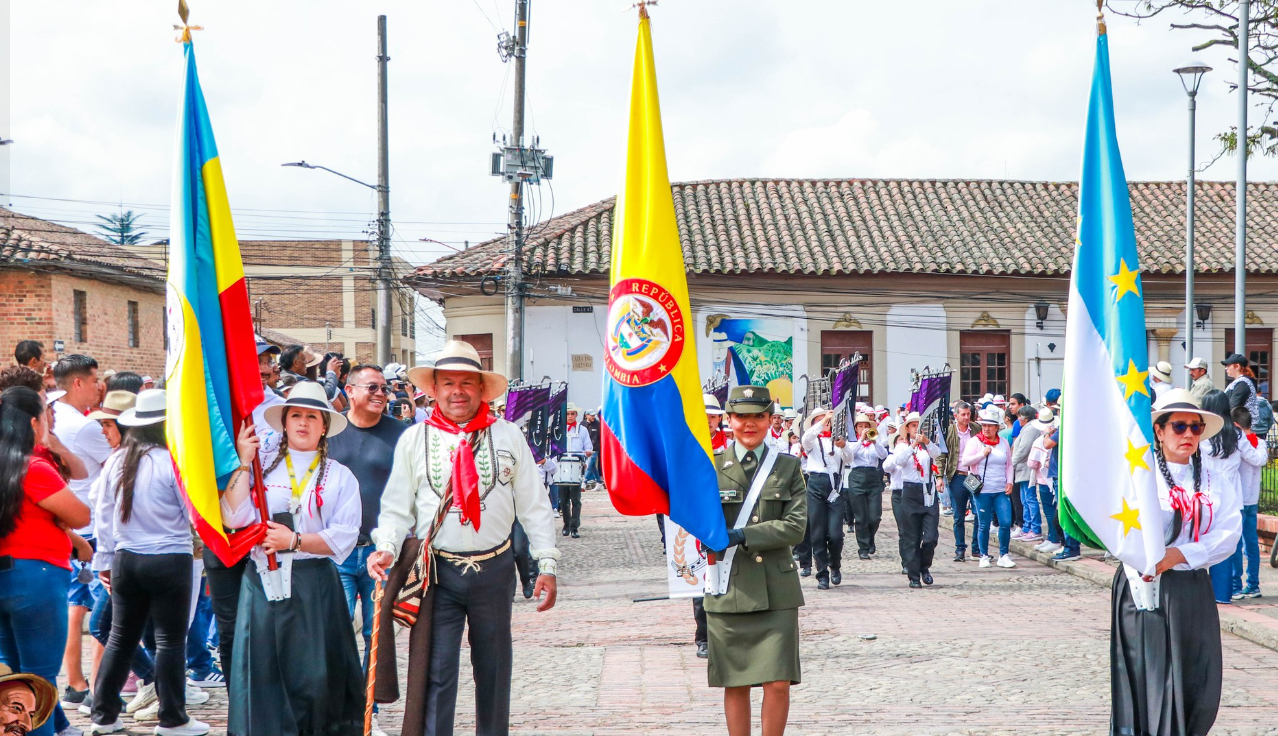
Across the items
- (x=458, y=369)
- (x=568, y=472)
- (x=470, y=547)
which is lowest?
(x=568, y=472)

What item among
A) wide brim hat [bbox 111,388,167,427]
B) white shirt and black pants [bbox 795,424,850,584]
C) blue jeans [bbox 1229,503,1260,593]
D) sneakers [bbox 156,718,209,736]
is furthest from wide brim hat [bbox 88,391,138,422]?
blue jeans [bbox 1229,503,1260,593]

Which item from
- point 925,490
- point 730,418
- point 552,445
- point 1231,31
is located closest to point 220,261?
point 730,418

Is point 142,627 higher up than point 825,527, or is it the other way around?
point 142,627

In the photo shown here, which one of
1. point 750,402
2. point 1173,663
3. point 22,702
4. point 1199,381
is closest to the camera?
point 22,702

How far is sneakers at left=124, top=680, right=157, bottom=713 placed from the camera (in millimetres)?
6637

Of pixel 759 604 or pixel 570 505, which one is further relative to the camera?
pixel 570 505

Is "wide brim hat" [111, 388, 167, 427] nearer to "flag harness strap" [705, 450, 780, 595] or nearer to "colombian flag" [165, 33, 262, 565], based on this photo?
"colombian flag" [165, 33, 262, 565]

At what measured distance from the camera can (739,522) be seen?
18.1ft

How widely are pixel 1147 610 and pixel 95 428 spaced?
5931mm

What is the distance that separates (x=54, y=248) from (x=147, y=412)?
74.8 feet

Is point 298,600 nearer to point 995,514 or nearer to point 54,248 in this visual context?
point 995,514

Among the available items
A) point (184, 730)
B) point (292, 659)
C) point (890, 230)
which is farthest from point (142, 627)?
point (890, 230)

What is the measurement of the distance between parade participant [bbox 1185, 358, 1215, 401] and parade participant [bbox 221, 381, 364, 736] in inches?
282

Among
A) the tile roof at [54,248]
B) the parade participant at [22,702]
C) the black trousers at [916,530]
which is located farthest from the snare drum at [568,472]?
the tile roof at [54,248]
